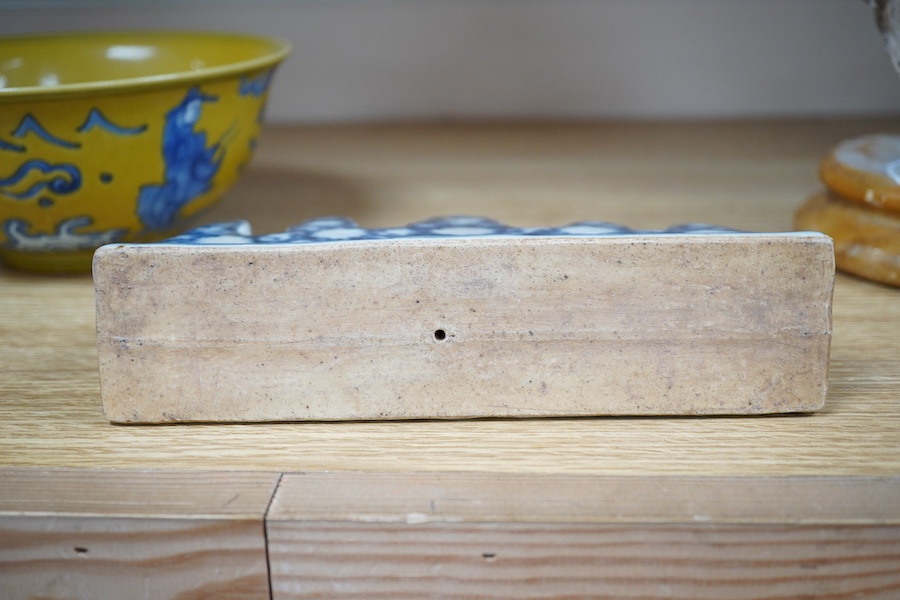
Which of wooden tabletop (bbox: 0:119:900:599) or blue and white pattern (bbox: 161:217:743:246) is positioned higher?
blue and white pattern (bbox: 161:217:743:246)

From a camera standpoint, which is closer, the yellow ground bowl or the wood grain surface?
the wood grain surface

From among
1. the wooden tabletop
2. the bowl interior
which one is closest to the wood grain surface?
the wooden tabletop

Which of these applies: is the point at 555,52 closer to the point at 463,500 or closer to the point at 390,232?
the point at 390,232

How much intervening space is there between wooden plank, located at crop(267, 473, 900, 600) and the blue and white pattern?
0.36 feet

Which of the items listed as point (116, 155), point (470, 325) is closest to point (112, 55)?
point (116, 155)

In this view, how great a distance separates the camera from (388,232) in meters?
0.39

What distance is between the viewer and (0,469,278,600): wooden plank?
0.32 metres

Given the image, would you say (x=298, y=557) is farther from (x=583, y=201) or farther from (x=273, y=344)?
(x=583, y=201)

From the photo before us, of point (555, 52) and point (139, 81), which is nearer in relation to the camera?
point (139, 81)

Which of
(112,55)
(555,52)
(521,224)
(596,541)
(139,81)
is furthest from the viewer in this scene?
(555,52)

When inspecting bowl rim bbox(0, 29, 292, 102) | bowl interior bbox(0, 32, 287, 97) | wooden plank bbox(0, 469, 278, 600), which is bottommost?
wooden plank bbox(0, 469, 278, 600)

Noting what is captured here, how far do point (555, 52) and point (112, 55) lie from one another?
44 cm

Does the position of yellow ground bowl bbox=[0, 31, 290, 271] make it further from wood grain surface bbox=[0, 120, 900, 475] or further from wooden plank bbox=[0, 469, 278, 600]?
wooden plank bbox=[0, 469, 278, 600]

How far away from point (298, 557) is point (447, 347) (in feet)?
0.34
